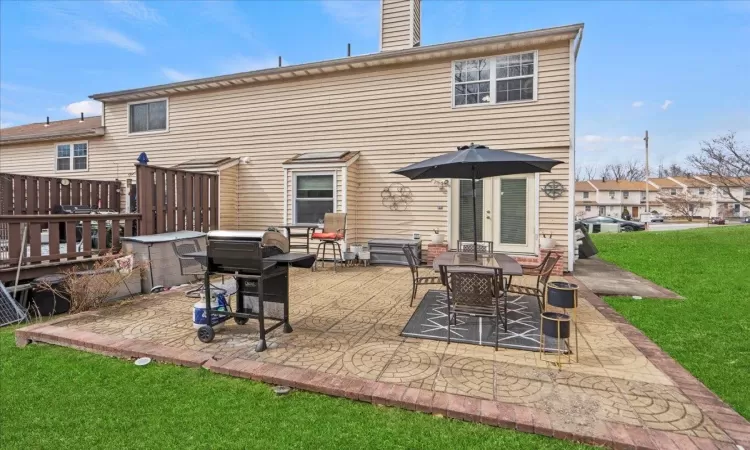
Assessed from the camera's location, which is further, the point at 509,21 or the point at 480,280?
the point at 509,21

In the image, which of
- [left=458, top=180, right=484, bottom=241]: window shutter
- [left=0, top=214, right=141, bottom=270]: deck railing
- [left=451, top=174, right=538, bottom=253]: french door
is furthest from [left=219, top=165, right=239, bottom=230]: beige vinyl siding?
[left=458, top=180, right=484, bottom=241]: window shutter

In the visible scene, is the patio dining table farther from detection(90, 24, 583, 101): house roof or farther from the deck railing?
the deck railing

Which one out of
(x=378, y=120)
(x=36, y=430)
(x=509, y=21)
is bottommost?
(x=36, y=430)

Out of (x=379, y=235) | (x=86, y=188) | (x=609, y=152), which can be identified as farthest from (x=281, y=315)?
(x=609, y=152)

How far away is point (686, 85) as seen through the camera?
1834 cm

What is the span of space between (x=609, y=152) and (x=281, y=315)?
68.2 metres

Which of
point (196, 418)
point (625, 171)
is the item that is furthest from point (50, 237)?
point (625, 171)

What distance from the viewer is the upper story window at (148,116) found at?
11164 millimetres

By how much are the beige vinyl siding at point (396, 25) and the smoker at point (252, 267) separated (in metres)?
7.36

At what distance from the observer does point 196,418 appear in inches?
90.0

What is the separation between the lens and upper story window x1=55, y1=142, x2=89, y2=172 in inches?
490

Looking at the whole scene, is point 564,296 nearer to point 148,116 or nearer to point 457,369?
point 457,369

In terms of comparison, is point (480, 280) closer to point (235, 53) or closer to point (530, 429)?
point (530, 429)

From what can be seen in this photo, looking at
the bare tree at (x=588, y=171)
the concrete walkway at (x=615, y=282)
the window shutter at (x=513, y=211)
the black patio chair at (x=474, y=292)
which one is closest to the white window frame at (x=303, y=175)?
the window shutter at (x=513, y=211)
